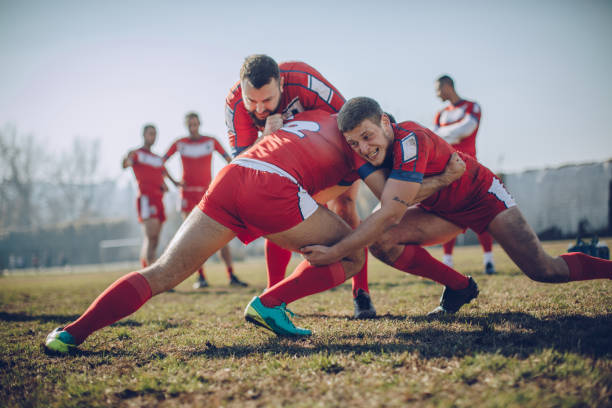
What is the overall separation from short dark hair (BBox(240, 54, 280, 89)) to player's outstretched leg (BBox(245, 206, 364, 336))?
3.50 ft

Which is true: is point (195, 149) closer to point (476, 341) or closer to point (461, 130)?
point (461, 130)

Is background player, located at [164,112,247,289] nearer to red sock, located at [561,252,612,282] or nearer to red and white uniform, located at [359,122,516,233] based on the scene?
red and white uniform, located at [359,122,516,233]

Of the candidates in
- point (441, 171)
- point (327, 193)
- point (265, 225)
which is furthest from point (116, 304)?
point (441, 171)

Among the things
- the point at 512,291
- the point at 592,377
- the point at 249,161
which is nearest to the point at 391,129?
the point at 249,161

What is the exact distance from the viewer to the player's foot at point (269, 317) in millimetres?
2547

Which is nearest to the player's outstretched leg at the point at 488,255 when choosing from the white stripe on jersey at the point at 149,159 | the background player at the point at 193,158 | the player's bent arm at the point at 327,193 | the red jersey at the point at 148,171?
the player's bent arm at the point at 327,193

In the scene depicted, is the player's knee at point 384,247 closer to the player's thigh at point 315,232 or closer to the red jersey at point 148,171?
the player's thigh at point 315,232

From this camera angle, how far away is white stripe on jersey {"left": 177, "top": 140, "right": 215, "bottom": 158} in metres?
7.57

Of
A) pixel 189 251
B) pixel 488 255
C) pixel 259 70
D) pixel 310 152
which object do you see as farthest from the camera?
pixel 488 255

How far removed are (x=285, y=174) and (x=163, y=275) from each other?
1058 millimetres

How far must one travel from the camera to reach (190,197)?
7465 mm

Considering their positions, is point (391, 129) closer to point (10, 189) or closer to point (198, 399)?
point (198, 399)

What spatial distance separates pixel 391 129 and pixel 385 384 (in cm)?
176

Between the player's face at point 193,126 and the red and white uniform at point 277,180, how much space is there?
5.31 m
